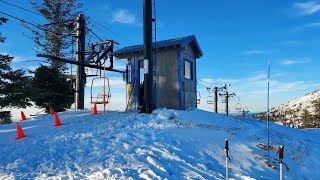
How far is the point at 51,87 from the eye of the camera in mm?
30609

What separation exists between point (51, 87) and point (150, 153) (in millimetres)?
24890

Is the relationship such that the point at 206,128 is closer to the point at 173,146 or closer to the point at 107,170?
the point at 173,146

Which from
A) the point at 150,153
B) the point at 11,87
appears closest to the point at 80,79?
the point at 11,87

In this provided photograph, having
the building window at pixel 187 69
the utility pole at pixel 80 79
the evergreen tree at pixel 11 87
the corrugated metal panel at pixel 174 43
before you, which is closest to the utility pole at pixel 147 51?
the corrugated metal panel at pixel 174 43

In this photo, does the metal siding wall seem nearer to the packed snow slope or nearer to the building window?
the building window

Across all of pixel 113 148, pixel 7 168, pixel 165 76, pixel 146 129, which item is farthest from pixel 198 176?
pixel 165 76

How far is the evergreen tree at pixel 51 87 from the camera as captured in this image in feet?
99.6

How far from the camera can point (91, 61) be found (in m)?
23.4

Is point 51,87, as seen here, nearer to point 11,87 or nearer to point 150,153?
point 11,87

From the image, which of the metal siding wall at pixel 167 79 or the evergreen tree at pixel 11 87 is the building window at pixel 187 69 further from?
the evergreen tree at pixel 11 87

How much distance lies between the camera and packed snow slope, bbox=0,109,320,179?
24.1ft

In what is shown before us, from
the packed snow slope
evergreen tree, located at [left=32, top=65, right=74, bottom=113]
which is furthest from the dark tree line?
the packed snow slope

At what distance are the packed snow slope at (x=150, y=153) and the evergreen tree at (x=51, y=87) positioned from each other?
18.9 meters

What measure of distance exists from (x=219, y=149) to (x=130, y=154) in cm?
263
